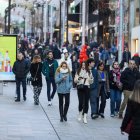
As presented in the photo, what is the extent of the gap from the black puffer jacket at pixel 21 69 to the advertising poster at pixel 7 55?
2.80 metres

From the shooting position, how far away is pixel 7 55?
24.3m

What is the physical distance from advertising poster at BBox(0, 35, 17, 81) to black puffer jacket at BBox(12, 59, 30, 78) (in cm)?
280

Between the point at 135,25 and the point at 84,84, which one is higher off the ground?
the point at 135,25

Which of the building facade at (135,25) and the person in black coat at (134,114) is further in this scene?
the building facade at (135,25)

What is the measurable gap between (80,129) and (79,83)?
62.5 inches

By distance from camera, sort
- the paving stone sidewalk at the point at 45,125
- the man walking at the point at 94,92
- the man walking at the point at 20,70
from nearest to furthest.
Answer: the paving stone sidewalk at the point at 45,125 < the man walking at the point at 94,92 < the man walking at the point at 20,70

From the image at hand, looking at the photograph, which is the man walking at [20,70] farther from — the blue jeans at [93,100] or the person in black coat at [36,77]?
the blue jeans at [93,100]

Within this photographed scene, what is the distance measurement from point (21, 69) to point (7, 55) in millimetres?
3470

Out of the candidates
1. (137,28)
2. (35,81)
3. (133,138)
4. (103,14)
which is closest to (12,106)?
(35,81)

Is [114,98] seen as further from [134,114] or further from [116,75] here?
[134,114]

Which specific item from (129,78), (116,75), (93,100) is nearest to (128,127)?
(129,78)

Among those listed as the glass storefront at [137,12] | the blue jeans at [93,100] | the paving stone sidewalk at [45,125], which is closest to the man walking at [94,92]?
the blue jeans at [93,100]

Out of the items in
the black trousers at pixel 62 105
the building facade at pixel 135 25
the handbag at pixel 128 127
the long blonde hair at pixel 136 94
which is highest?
the building facade at pixel 135 25

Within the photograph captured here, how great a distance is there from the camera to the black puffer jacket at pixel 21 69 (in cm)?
2095
